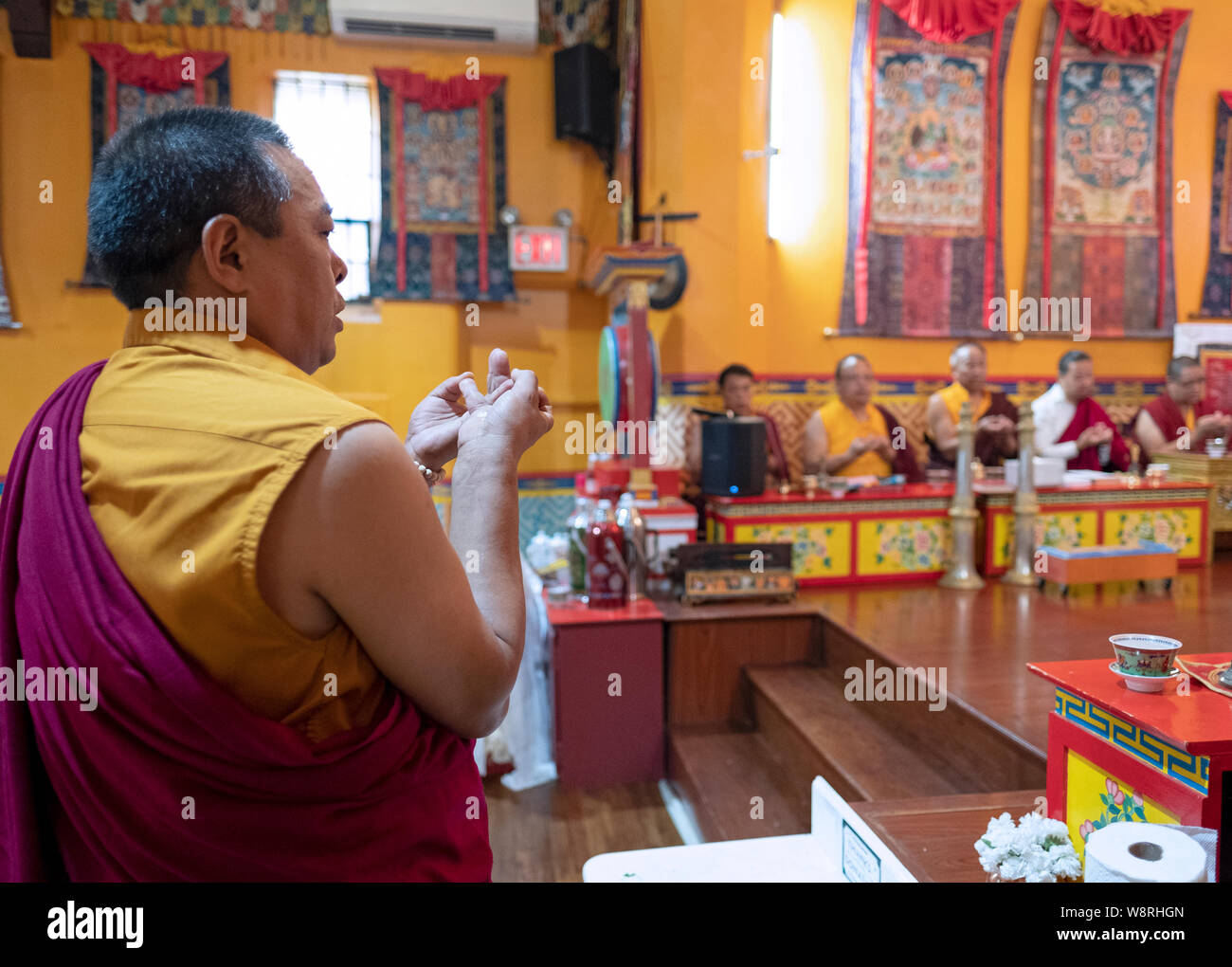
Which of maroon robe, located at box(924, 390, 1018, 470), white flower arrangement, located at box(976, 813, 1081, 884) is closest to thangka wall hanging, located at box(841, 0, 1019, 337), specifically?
maroon robe, located at box(924, 390, 1018, 470)

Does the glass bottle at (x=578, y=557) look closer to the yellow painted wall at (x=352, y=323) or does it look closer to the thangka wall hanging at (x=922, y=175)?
the yellow painted wall at (x=352, y=323)

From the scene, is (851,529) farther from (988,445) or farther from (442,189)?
(442,189)

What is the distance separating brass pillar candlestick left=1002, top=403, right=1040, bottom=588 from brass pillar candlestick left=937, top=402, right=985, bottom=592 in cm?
20

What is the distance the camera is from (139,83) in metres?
5.55

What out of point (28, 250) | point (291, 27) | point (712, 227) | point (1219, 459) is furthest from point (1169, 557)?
point (28, 250)

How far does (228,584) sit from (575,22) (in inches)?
248

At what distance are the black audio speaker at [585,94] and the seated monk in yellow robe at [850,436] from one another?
245 centimetres

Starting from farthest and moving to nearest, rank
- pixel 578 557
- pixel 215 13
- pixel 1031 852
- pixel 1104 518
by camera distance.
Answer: pixel 215 13 < pixel 1104 518 < pixel 578 557 < pixel 1031 852

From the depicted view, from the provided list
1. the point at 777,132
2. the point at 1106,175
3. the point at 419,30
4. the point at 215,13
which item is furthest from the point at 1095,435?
the point at 215,13

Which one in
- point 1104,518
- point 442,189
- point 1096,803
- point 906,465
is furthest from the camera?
Result: point 442,189

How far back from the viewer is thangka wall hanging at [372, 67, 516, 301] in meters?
5.81

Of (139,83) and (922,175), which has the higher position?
(139,83)

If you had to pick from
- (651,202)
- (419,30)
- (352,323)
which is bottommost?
(352,323)

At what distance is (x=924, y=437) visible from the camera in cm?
622
